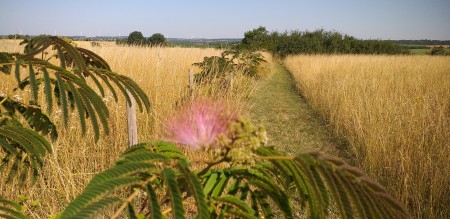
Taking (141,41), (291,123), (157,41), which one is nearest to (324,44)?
(157,41)

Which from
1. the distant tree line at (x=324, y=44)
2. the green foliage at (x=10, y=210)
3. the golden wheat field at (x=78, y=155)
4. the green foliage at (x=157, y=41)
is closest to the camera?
the green foliage at (x=10, y=210)

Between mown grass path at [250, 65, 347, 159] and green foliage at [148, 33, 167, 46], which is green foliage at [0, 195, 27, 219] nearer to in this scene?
mown grass path at [250, 65, 347, 159]

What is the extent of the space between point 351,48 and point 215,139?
2398 centimetres

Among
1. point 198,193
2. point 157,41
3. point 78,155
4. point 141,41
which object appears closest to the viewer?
point 198,193

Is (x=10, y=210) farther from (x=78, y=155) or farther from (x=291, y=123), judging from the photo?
(x=291, y=123)

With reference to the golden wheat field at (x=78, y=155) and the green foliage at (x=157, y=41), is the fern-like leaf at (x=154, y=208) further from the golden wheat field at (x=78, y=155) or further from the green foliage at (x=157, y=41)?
the green foliage at (x=157, y=41)

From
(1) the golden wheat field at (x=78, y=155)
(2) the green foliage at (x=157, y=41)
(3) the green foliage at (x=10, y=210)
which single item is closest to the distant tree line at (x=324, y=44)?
(2) the green foliage at (x=157, y=41)

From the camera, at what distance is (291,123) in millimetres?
5219

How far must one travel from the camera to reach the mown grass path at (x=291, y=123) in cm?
405

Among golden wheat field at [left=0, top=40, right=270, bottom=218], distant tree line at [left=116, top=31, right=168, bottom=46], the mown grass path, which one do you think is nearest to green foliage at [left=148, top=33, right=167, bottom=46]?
distant tree line at [left=116, top=31, right=168, bottom=46]

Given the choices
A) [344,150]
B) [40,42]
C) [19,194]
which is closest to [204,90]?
[344,150]

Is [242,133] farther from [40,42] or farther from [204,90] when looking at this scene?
[204,90]

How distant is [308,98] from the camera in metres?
7.43

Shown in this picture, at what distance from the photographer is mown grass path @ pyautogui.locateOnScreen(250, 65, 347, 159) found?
4.05 m
